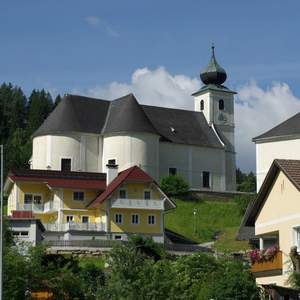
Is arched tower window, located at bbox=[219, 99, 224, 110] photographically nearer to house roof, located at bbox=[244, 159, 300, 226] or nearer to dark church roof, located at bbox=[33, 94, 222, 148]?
dark church roof, located at bbox=[33, 94, 222, 148]

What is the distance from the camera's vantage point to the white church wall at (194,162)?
4097 inches

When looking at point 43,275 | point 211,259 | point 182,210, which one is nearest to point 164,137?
point 182,210

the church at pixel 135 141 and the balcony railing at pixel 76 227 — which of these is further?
the church at pixel 135 141

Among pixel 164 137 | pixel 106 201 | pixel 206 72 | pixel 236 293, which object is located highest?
pixel 206 72

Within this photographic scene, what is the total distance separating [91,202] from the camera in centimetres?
8219

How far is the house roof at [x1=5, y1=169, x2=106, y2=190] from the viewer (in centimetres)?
8256

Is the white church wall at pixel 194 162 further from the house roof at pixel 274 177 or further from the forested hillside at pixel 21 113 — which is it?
the house roof at pixel 274 177

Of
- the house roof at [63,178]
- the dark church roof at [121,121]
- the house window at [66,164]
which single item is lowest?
the house roof at [63,178]

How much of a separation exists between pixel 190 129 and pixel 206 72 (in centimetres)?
1553

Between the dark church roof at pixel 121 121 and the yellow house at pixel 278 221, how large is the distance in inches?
2354

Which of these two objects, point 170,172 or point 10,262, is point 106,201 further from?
point 10,262

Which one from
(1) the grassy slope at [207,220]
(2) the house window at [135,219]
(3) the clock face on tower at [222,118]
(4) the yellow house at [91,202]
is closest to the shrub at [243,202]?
(1) the grassy slope at [207,220]

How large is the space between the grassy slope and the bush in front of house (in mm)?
1038

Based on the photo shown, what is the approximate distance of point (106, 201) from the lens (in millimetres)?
78688
